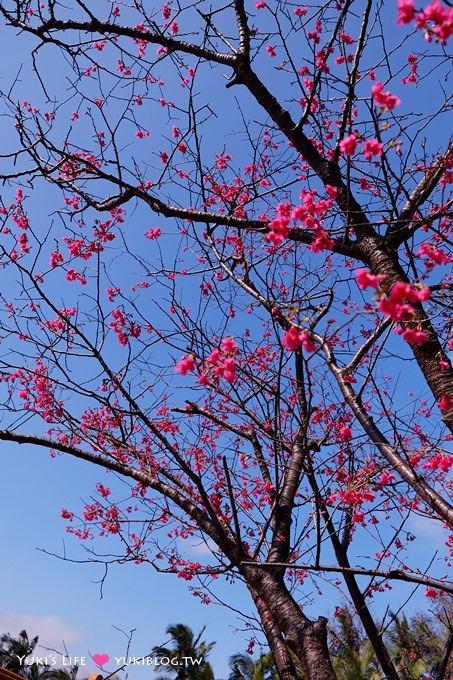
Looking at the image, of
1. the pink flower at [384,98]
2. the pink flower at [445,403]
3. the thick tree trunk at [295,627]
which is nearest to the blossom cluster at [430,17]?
the pink flower at [384,98]

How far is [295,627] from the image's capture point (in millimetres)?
3402

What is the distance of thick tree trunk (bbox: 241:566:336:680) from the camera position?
3207mm

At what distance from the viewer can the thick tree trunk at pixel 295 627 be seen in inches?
126

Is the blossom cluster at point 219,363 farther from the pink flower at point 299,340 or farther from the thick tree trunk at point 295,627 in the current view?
the thick tree trunk at point 295,627

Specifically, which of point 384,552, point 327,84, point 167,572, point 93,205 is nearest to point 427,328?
point 384,552

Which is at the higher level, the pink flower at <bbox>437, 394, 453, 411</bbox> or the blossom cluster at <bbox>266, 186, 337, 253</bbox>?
the blossom cluster at <bbox>266, 186, 337, 253</bbox>

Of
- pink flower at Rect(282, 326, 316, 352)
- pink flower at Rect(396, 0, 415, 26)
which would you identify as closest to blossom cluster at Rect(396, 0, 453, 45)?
pink flower at Rect(396, 0, 415, 26)

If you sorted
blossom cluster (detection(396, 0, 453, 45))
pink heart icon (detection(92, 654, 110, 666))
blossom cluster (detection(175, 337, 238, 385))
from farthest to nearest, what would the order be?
pink heart icon (detection(92, 654, 110, 666)), blossom cluster (detection(175, 337, 238, 385)), blossom cluster (detection(396, 0, 453, 45))

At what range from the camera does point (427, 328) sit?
3.59 m

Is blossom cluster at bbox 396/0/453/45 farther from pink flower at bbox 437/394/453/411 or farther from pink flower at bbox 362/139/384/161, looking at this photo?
pink flower at bbox 437/394/453/411

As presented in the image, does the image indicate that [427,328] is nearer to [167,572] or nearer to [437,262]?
[437,262]

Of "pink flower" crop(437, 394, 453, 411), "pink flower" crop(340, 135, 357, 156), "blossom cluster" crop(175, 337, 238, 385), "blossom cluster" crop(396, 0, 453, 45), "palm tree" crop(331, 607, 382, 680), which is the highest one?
"pink flower" crop(340, 135, 357, 156)

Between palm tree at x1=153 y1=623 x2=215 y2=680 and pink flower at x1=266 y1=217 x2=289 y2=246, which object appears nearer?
pink flower at x1=266 y1=217 x2=289 y2=246

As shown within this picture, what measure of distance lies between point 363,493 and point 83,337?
107 inches
